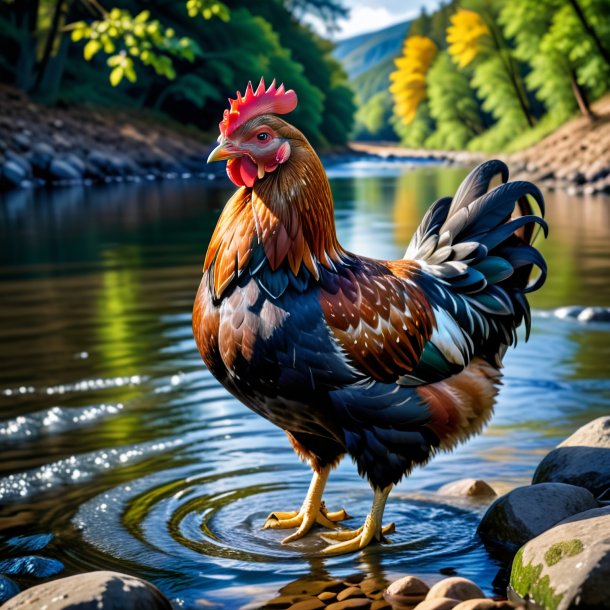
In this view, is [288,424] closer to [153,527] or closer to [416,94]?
[153,527]

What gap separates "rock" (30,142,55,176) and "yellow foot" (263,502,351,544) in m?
34.7

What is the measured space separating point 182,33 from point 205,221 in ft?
106

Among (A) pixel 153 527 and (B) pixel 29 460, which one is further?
(B) pixel 29 460

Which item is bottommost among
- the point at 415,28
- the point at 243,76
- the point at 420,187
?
the point at 420,187

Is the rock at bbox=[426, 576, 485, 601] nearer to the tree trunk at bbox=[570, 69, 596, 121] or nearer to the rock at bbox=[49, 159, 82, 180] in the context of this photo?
the rock at bbox=[49, 159, 82, 180]

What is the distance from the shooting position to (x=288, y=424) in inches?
211

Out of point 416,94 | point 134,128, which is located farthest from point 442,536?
point 416,94

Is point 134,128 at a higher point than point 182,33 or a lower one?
lower

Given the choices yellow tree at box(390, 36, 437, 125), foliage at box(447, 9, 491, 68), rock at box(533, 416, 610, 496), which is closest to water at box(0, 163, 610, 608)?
rock at box(533, 416, 610, 496)

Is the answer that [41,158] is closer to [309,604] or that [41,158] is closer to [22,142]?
[22,142]

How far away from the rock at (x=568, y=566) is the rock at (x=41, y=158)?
3607 centimetres

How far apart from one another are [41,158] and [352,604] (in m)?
36.4

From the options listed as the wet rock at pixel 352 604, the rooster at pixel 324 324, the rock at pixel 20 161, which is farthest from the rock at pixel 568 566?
the rock at pixel 20 161

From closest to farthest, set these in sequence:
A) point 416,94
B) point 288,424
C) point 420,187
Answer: point 288,424 → point 420,187 → point 416,94
